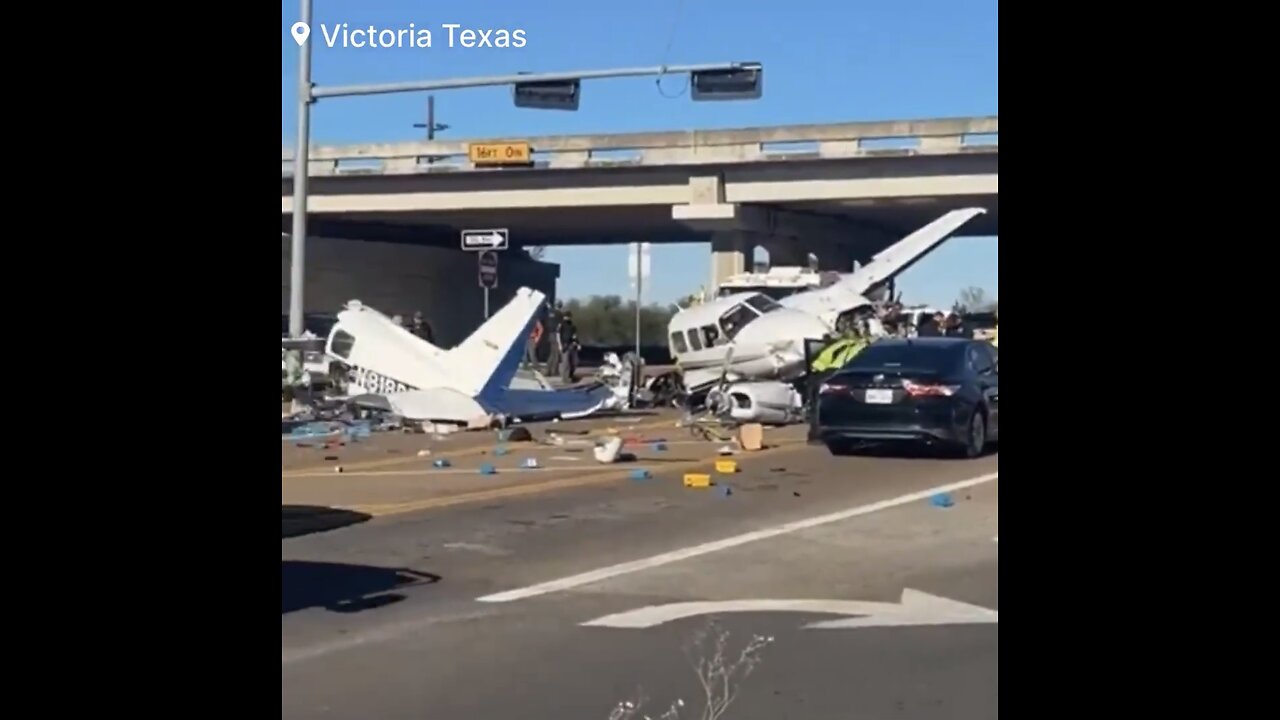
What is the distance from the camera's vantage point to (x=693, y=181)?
49469mm

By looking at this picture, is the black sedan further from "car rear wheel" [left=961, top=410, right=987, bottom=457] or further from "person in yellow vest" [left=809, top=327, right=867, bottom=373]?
"person in yellow vest" [left=809, top=327, right=867, bottom=373]

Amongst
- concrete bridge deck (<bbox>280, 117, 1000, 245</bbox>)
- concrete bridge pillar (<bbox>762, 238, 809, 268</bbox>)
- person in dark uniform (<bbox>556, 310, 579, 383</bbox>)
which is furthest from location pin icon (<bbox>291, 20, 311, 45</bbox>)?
concrete bridge pillar (<bbox>762, 238, 809, 268</bbox>)

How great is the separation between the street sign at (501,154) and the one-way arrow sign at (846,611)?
4084cm

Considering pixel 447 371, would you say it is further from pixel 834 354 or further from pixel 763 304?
pixel 763 304

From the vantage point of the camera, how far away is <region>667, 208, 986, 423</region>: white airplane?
982 inches

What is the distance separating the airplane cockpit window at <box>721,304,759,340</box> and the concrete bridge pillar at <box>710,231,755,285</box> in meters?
20.7

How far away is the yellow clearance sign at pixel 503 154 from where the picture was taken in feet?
163

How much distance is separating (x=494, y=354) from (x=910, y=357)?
698 cm
